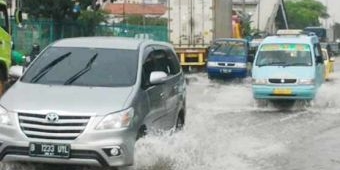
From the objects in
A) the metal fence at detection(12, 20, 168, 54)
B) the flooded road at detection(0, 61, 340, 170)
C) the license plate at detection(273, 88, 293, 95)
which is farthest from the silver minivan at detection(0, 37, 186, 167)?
the metal fence at detection(12, 20, 168, 54)

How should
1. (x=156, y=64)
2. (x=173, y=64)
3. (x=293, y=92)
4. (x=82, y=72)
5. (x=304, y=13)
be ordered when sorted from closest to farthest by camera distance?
(x=82, y=72) < (x=156, y=64) < (x=173, y=64) < (x=293, y=92) < (x=304, y=13)

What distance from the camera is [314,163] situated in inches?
421

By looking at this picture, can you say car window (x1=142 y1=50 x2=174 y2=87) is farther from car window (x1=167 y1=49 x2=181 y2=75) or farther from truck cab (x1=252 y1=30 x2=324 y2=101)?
truck cab (x1=252 y1=30 x2=324 y2=101)

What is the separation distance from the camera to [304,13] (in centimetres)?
12719

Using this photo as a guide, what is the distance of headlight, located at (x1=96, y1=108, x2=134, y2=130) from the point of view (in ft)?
26.3

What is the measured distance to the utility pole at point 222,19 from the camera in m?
35.6

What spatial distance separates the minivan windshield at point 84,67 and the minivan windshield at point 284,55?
1090 centimetres

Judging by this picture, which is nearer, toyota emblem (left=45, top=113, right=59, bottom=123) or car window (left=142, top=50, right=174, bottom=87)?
toyota emblem (left=45, top=113, right=59, bottom=123)

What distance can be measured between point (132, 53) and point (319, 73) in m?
12.3

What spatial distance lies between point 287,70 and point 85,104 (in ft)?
39.5

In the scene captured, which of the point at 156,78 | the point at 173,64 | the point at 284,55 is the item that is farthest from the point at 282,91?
the point at 156,78

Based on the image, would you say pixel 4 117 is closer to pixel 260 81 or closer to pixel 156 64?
pixel 156 64

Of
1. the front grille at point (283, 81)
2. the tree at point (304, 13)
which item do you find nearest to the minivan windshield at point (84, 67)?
the front grille at point (283, 81)

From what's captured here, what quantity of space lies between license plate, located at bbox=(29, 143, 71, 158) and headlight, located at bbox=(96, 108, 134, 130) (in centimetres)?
42
